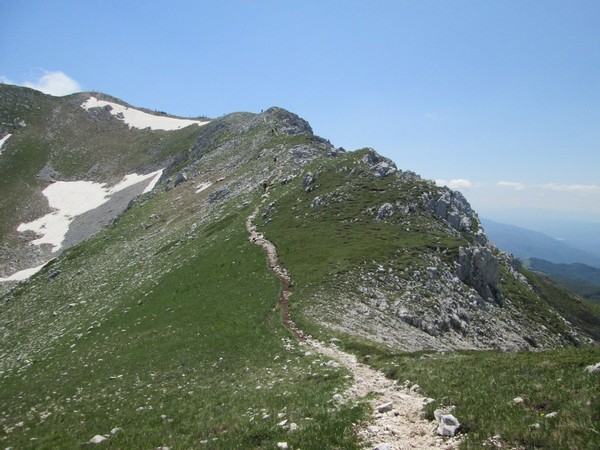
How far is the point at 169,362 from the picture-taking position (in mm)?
26359

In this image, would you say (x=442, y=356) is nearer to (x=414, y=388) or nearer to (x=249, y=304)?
(x=414, y=388)

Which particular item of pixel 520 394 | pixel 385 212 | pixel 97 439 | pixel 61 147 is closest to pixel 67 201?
pixel 61 147

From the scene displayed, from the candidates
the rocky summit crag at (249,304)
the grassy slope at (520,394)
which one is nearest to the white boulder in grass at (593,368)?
the grassy slope at (520,394)

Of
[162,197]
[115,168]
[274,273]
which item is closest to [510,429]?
[274,273]

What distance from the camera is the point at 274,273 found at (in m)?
41.2

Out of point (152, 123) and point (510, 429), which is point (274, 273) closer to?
point (510, 429)

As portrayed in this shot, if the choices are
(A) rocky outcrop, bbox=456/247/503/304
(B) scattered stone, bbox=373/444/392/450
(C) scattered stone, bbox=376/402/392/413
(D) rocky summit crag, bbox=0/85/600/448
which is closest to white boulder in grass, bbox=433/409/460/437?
(B) scattered stone, bbox=373/444/392/450

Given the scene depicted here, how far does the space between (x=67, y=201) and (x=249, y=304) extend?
125815mm

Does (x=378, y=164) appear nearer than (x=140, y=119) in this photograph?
Yes

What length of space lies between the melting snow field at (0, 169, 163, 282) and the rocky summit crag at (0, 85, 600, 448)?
58.2 feet

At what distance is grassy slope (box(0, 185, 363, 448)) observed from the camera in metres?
15.2

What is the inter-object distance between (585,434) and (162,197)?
103 m

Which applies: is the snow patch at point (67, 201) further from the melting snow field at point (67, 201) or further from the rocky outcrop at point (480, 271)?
the rocky outcrop at point (480, 271)

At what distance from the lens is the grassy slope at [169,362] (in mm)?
15203
